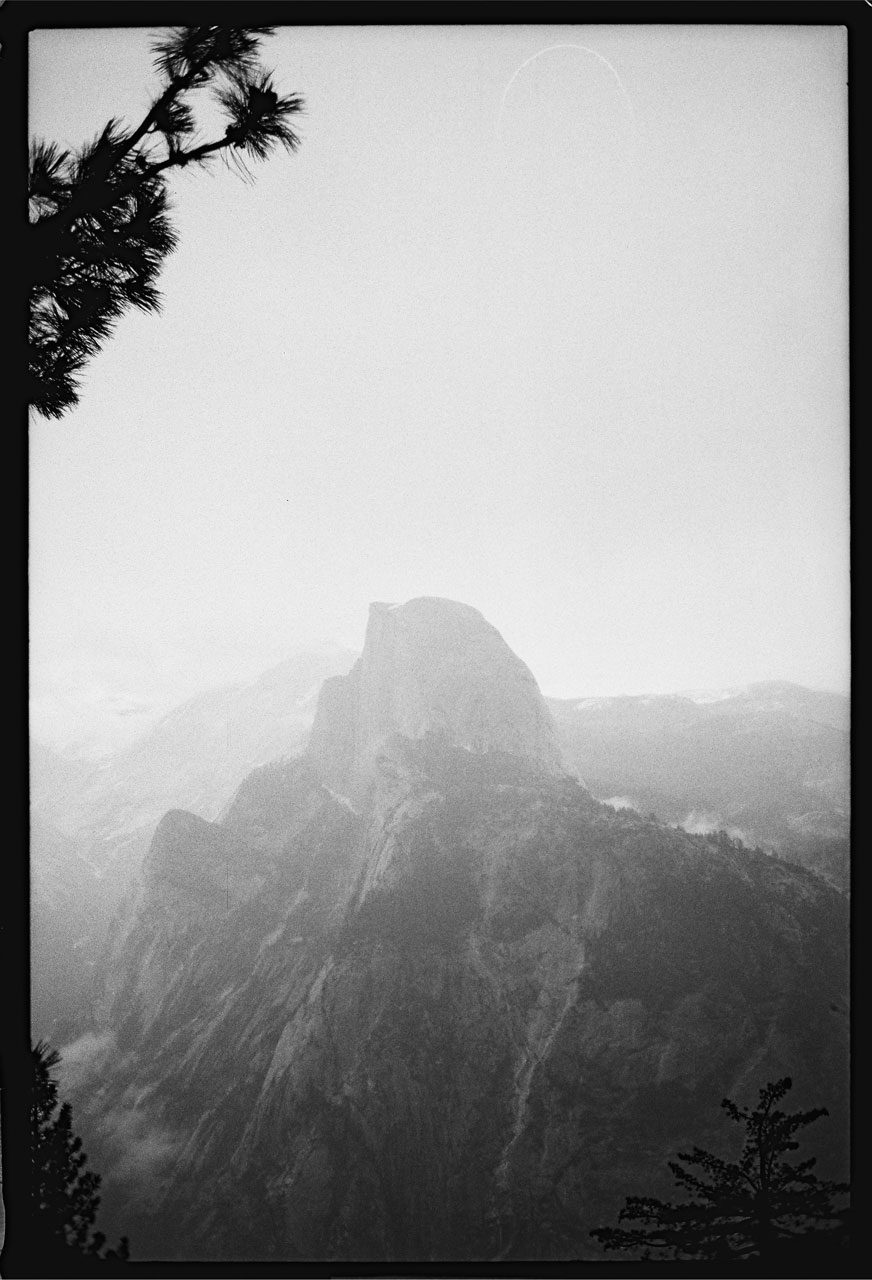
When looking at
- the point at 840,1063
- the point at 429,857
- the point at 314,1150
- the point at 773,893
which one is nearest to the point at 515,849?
the point at 429,857

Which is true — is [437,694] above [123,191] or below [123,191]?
below

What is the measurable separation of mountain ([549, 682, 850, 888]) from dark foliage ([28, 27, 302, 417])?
13374 mm

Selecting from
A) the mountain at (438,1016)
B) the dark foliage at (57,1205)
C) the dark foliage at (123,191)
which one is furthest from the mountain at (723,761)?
the dark foliage at (57,1205)

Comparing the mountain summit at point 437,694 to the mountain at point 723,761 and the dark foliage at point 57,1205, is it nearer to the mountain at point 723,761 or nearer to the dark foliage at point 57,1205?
the mountain at point 723,761

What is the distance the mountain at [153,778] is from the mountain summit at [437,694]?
98.6 inches

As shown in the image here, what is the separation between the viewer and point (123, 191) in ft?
10.3

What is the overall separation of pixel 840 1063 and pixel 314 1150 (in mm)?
10726

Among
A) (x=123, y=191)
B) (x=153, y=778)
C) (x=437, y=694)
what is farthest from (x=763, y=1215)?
(x=153, y=778)

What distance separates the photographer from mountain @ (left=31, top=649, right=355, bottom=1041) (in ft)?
83.1

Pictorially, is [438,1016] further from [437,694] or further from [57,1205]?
[437,694]

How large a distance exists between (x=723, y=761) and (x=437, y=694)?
13472 mm

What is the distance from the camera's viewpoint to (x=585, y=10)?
480cm

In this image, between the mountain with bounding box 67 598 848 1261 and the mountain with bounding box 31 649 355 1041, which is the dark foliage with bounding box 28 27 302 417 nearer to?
the mountain with bounding box 67 598 848 1261

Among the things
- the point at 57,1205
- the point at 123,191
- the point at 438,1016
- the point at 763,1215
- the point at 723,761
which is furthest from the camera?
the point at 723,761
